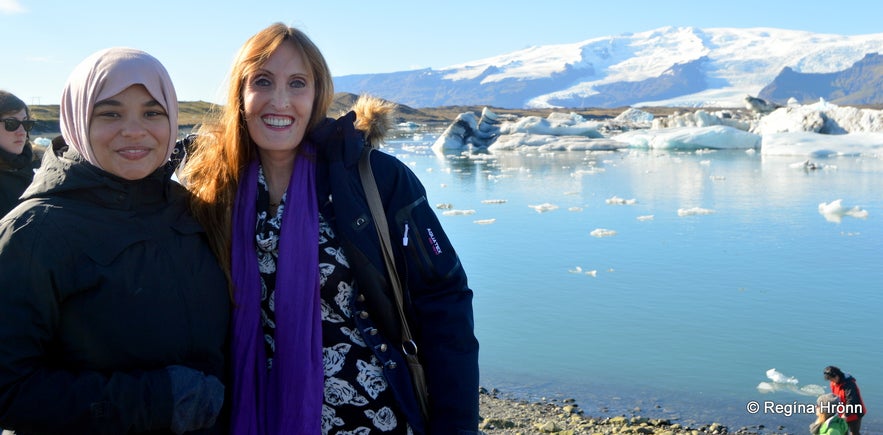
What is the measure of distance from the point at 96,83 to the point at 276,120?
0.49 meters

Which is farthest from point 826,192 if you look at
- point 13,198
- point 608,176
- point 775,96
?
point 775,96

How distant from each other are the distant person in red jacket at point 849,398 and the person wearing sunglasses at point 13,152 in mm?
4742

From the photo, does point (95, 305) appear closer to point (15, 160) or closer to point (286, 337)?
point (286, 337)

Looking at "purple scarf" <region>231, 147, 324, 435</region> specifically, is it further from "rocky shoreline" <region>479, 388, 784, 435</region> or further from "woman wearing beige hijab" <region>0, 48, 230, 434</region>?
"rocky shoreline" <region>479, 388, 784, 435</region>

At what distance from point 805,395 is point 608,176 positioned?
17378mm

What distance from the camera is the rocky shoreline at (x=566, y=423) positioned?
5051mm

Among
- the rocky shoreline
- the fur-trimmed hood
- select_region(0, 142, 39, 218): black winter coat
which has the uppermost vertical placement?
the fur-trimmed hood

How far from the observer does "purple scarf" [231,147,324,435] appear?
78.4 inches

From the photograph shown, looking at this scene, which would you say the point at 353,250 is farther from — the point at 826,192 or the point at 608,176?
the point at 608,176

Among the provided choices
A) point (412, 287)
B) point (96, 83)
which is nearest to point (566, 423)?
point (412, 287)

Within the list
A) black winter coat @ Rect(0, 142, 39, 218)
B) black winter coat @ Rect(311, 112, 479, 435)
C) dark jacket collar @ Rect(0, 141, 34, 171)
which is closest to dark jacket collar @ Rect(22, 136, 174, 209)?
black winter coat @ Rect(311, 112, 479, 435)

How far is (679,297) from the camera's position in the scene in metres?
8.63

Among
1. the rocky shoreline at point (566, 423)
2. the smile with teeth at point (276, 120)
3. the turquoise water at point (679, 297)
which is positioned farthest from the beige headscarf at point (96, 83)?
the turquoise water at point (679, 297)

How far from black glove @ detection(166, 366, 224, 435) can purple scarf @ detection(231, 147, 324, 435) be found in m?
0.22
